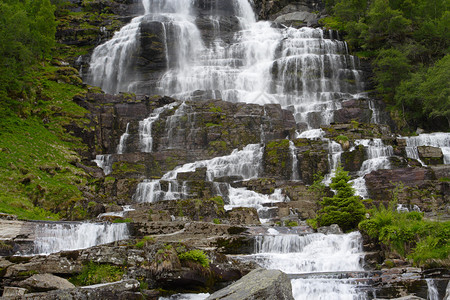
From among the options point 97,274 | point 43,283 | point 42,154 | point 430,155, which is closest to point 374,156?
point 430,155

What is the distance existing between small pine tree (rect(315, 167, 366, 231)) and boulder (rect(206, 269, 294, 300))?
10246 millimetres

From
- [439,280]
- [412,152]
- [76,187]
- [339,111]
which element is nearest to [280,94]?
[339,111]

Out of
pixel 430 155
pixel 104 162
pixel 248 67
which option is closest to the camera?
pixel 430 155

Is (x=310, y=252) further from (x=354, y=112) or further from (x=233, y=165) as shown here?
(x=354, y=112)

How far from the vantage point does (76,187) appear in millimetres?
28812

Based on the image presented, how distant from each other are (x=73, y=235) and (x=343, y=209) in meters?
12.1

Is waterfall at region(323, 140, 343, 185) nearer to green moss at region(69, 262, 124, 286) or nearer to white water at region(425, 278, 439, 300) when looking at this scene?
white water at region(425, 278, 439, 300)

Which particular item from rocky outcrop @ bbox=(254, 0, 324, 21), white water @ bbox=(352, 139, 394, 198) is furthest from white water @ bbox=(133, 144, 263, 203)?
rocky outcrop @ bbox=(254, 0, 324, 21)

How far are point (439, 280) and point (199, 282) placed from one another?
667cm

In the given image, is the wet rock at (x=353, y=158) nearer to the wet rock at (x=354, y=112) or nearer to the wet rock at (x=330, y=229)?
the wet rock at (x=354, y=112)

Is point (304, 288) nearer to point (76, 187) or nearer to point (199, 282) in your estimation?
point (199, 282)

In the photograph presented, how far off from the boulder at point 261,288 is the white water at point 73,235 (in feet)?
36.9

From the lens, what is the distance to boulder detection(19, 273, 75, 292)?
10.4 metres

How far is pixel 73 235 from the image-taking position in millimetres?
17562
